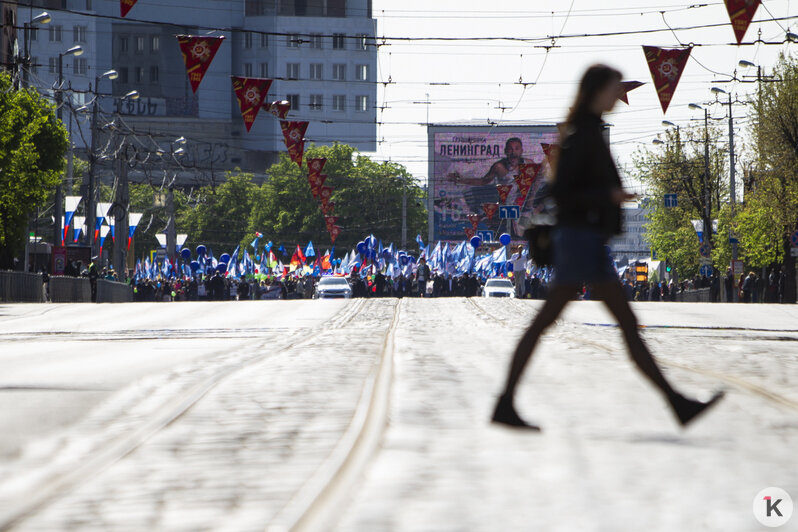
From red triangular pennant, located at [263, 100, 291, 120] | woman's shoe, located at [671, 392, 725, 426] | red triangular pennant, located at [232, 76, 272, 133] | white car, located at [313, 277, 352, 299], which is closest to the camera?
woman's shoe, located at [671, 392, 725, 426]

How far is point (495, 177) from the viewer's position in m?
111

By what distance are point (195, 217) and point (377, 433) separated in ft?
328

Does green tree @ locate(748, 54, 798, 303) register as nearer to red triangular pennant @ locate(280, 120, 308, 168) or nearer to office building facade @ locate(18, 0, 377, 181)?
red triangular pennant @ locate(280, 120, 308, 168)

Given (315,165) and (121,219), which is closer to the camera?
(121,219)

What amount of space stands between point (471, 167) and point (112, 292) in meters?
69.6

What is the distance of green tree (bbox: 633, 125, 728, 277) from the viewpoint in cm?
7256

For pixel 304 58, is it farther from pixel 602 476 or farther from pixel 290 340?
pixel 602 476

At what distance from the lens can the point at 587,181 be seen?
640 cm

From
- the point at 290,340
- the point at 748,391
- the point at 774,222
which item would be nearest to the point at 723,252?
the point at 774,222

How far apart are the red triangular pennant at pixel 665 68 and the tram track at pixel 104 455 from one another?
53.0ft

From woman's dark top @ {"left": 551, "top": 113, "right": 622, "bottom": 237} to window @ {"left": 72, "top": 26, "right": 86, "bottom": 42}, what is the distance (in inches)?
4996

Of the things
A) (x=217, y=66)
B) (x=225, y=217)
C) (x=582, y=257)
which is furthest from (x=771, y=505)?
(x=217, y=66)

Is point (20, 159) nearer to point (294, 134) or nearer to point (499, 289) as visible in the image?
point (294, 134)

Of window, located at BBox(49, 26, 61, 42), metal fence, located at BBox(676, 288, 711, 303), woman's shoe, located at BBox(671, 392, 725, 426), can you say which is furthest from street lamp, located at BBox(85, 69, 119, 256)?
window, located at BBox(49, 26, 61, 42)
